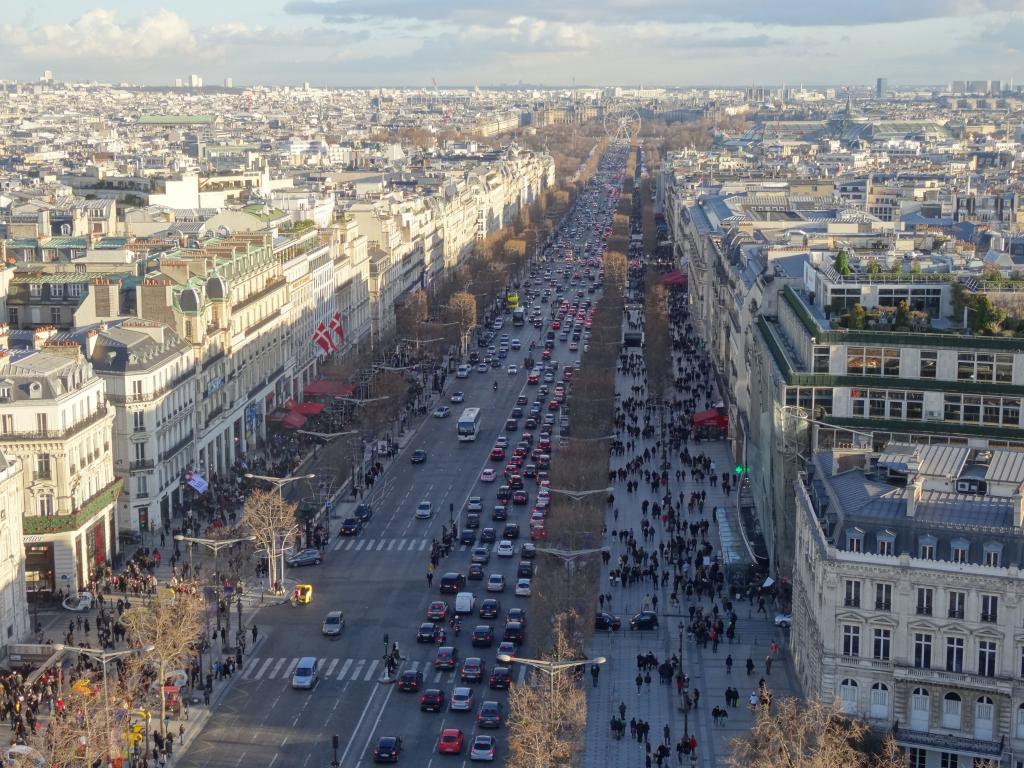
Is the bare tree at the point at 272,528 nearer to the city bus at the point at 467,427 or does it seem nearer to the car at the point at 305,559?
the car at the point at 305,559

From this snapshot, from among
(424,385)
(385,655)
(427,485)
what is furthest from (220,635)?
(424,385)

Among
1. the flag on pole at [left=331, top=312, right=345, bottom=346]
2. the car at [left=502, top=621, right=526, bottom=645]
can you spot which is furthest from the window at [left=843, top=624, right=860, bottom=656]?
the flag on pole at [left=331, top=312, right=345, bottom=346]

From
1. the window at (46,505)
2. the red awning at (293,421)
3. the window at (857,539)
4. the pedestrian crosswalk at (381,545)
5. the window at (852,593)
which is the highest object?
the window at (857,539)

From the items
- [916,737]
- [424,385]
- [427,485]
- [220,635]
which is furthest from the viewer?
[424,385]

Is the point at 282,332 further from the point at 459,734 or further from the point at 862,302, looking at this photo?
the point at 459,734

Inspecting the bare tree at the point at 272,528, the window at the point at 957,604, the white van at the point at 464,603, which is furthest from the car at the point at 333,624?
the window at the point at 957,604

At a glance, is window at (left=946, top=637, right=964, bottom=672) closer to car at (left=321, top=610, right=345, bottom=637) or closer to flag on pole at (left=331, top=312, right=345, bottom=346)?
car at (left=321, top=610, right=345, bottom=637)
